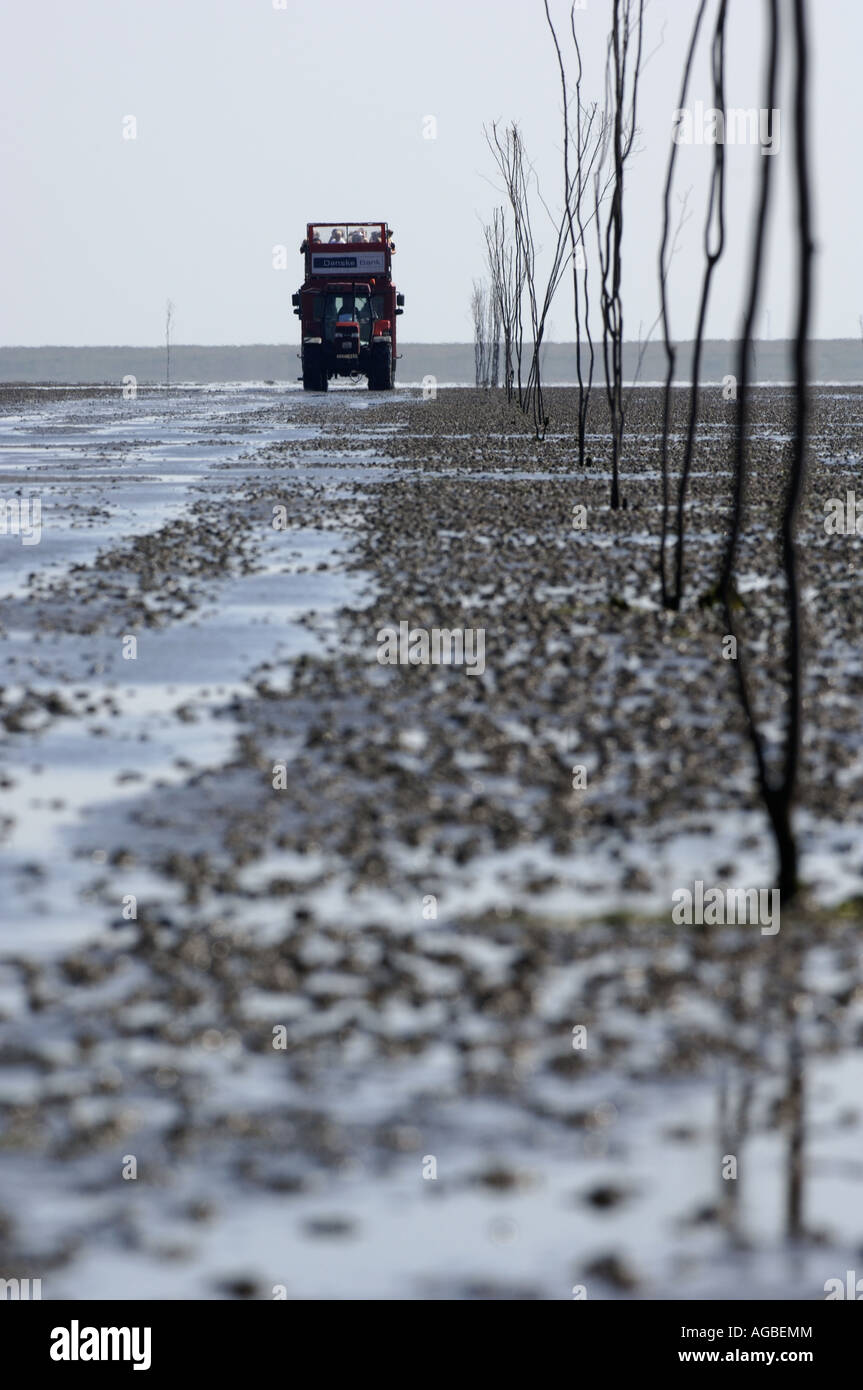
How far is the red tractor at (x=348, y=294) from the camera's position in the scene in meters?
56.6

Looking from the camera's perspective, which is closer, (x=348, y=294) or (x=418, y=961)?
(x=418, y=961)

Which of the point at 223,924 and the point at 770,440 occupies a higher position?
the point at 770,440

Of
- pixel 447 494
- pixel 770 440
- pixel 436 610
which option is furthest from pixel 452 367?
pixel 436 610

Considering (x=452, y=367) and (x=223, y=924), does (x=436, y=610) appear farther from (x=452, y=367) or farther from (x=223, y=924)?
(x=452, y=367)

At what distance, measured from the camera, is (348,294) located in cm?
5750

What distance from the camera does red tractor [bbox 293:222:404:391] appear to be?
56.6m

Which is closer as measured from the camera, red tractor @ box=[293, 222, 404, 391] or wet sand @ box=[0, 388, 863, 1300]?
wet sand @ box=[0, 388, 863, 1300]

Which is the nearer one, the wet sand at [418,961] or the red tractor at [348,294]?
the wet sand at [418,961]

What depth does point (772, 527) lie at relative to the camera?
18.0m

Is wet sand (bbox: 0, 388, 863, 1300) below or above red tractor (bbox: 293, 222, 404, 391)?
below

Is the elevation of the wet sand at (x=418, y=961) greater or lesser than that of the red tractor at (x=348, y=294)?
lesser

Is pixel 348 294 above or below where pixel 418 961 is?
above
